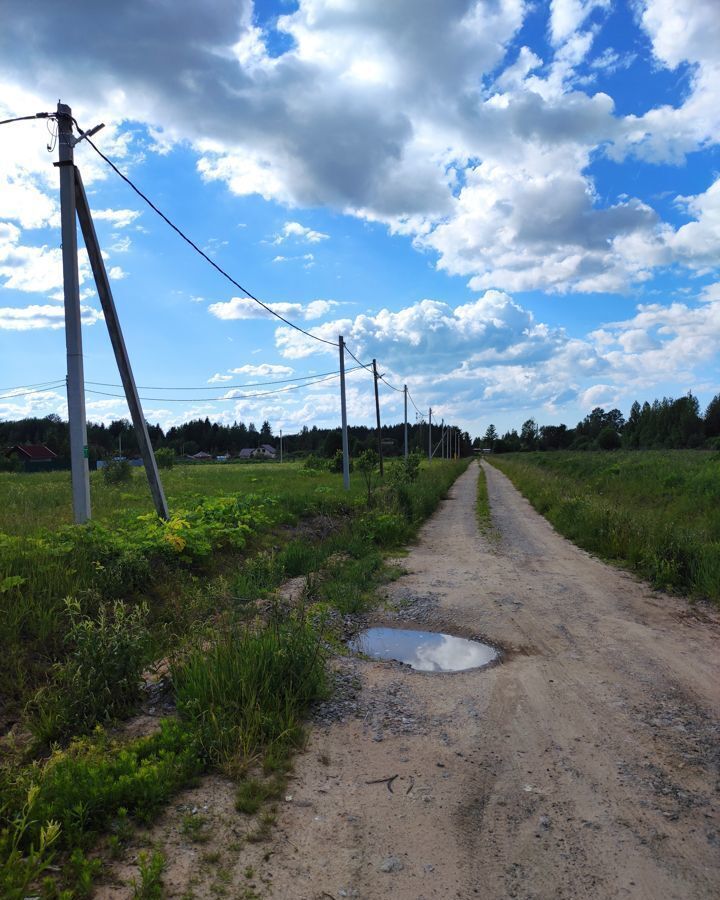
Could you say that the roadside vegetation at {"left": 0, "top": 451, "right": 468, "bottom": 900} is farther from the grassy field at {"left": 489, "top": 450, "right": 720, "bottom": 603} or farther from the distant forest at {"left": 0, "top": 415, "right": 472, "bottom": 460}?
the distant forest at {"left": 0, "top": 415, "right": 472, "bottom": 460}

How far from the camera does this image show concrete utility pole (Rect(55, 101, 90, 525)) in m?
8.41

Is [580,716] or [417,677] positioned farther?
[417,677]

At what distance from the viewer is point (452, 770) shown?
3.61m

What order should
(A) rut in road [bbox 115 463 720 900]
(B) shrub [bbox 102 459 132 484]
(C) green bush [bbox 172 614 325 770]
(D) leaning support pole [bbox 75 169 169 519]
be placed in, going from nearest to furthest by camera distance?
1. (A) rut in road [bbox 115 463 720 900]
2. (C) green bush [bbox 172 614 325 770]
3. (D) leaning support pole [bbox 75 169 169 519]
4. (B) shrub [bbox 102 459 132 484]

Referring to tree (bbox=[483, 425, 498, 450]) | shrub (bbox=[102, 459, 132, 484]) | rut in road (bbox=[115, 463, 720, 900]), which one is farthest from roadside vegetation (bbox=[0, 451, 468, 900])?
tree (bbox=[483, 425, 498, 450])

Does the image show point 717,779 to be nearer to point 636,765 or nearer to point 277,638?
point 636,765

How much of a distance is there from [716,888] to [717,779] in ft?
3.31

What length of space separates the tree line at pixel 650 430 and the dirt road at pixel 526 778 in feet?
193

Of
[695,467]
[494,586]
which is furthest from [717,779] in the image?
[695,467]

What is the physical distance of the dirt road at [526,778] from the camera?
2721 millimetres

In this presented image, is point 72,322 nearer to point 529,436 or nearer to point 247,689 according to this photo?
point 247,689

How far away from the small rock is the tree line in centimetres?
6201

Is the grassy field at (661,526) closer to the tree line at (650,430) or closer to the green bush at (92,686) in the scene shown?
the green bush at (92,686)

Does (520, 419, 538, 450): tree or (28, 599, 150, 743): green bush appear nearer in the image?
(28, 599, 150, 743): green bush
